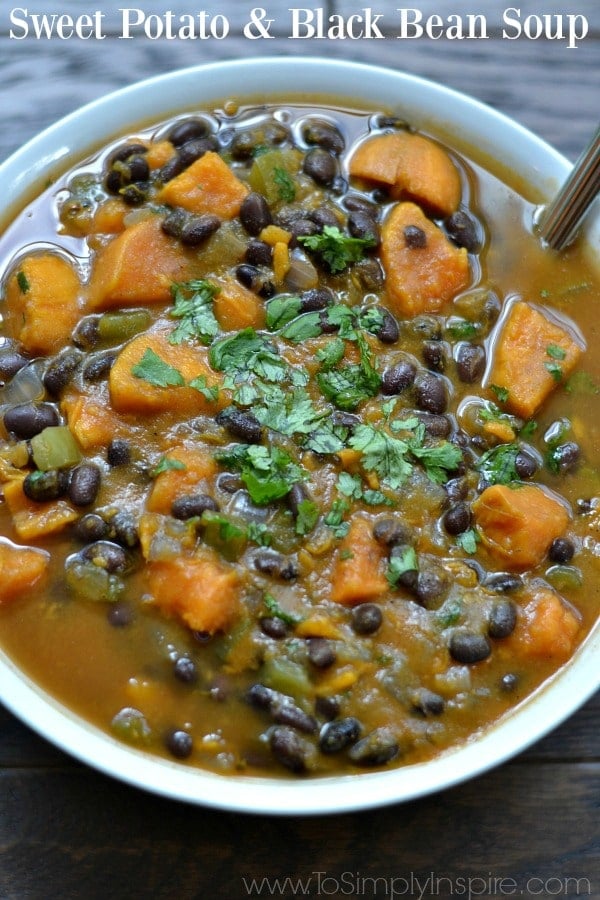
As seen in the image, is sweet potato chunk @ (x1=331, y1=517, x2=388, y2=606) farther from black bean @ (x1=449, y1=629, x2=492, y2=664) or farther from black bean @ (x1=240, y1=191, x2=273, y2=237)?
black bean @ (x1=240, y1=191, x2=273, y2=237)

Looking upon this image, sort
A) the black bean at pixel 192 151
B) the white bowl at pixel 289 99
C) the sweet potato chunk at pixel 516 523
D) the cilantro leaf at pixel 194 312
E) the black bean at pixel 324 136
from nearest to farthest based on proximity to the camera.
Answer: the white bowl at pixel 289 99
the sweet potato chunk at pixel 516 523
the cilantro leaf at pixel 194 312
the black bean at pixel 192 151
the black bean at pixel 324 136

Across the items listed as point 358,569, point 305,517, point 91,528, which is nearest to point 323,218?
point 305,517

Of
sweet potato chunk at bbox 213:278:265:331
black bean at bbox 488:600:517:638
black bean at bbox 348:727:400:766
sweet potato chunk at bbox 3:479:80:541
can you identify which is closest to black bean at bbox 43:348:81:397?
sweet potato chunk at bbox 3:479:80:541

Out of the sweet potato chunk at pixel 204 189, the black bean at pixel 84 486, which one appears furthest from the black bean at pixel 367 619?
the sweet potato chunk at pixel 204 189

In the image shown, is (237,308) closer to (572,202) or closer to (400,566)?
(400,566)

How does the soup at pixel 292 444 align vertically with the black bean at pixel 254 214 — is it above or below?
below

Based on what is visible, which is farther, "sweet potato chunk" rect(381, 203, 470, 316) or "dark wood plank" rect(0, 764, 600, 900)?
"sweet potato chunk" rect(381, 203, 470, 316)

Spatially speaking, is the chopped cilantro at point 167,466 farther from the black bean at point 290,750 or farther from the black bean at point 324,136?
the black bean at point 324,136

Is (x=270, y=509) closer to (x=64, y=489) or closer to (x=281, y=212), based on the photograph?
(x=64, y=489)
